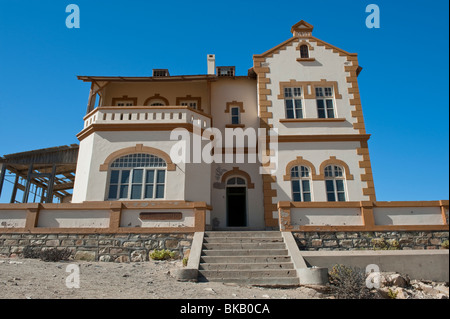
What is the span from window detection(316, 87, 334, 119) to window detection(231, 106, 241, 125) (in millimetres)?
4285

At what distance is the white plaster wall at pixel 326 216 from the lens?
12.8 metres

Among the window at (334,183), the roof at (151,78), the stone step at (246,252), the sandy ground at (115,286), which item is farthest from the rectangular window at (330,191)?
the roof at (151,78)

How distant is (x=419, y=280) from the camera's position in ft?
32.3

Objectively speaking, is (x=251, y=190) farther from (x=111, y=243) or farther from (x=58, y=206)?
(x=58, y=206)

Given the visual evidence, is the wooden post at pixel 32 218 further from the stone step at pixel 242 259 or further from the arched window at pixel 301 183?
the arched window at pixel 301 183

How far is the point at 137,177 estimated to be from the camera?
14.7 metres

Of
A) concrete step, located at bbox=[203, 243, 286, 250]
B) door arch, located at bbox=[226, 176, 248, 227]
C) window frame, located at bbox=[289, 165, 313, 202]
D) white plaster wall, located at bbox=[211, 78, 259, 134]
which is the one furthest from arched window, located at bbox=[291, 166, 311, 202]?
concrete step, located at bbox=[203, 243, 286, 250]

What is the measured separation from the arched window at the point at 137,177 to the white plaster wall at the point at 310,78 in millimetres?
6444

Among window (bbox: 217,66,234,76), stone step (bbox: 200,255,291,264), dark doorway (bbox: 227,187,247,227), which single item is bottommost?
stone step (bbox: 200,255,291,264)

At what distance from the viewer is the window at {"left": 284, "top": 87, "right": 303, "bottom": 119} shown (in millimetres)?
17766

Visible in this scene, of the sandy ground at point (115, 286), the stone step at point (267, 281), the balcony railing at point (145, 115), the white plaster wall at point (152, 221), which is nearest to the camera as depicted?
the sandy ground at point (115, 286)

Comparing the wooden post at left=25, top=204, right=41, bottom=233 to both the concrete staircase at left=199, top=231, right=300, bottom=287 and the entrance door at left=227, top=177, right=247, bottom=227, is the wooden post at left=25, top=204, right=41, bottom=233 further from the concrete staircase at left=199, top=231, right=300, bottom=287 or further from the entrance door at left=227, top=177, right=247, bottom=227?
the entrance door at left=227, top=177, right=247, bottom=227

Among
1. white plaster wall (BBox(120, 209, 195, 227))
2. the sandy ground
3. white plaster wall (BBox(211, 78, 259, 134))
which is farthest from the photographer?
white plaster wall (BBox(211, 78, 259, 134))
